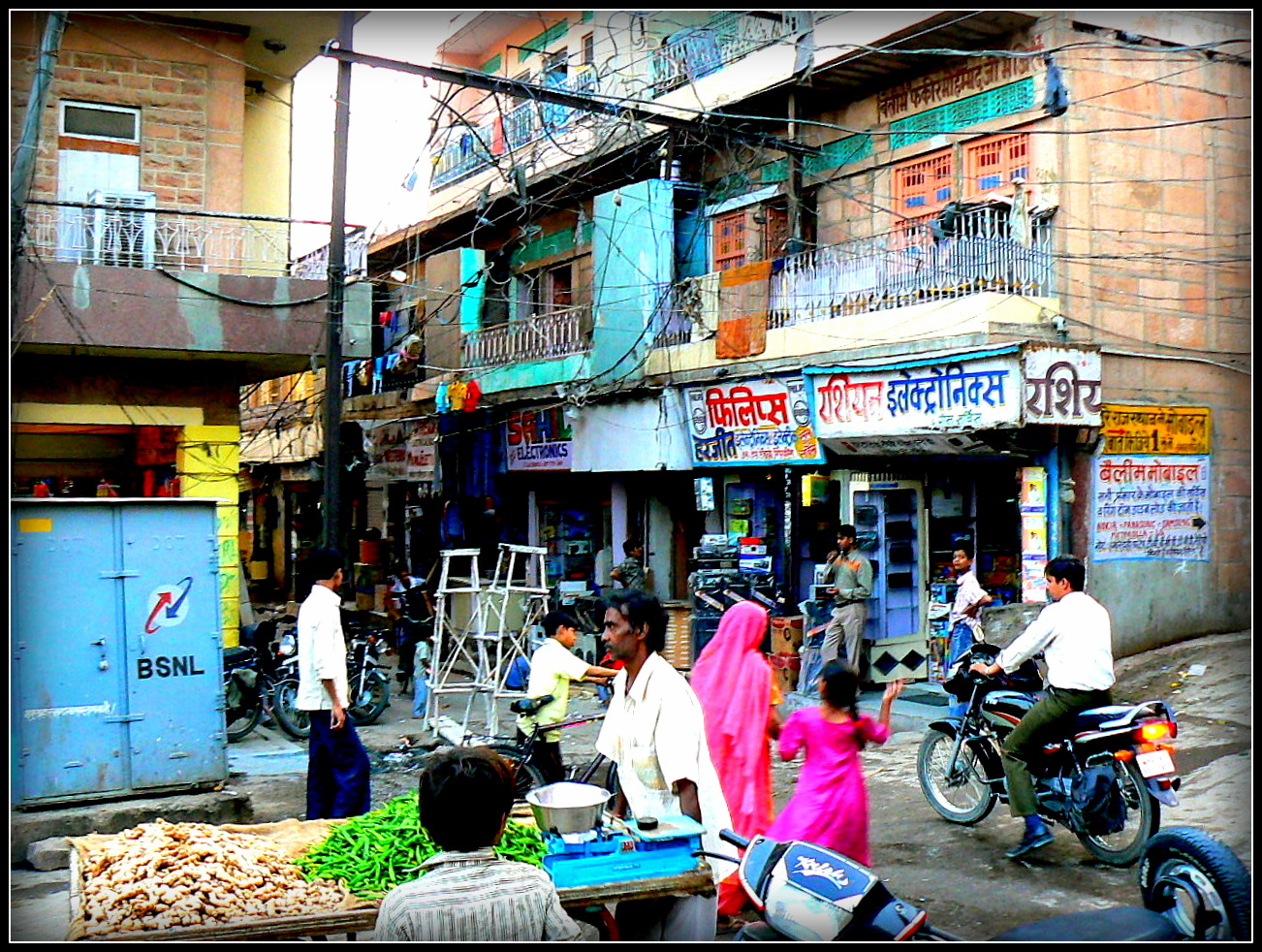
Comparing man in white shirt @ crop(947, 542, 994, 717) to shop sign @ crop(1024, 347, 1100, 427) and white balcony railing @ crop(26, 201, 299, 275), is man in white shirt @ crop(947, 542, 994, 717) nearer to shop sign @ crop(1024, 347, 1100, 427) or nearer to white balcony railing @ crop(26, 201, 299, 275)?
shop sign @ crop(1024, 347, 1100, 427)

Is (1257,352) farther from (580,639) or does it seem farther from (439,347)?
(439,347)

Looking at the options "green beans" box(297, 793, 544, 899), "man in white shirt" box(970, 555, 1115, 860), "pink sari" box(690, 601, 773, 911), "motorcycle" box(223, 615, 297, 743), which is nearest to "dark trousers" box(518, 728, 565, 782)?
"pink sari" box(690, 601, 773, 911)

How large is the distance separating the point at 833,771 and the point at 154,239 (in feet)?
36.3

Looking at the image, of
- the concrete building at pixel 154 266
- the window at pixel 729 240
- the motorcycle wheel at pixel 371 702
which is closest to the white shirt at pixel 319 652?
the motorcycle wheel at pixel 371 702

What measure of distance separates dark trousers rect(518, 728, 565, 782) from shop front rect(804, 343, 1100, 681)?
18.9ft

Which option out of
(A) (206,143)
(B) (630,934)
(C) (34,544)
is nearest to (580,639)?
(A) (206,143)

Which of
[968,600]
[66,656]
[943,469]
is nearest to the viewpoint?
[66,656]

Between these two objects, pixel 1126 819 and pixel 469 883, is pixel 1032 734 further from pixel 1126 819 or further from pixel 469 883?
pixel 469 883

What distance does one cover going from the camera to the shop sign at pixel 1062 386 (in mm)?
10859

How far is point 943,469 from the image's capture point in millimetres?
13398

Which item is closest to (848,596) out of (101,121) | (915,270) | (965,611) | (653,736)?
(965,611)

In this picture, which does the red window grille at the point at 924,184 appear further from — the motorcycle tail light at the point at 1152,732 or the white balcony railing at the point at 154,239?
the motorcycle tail light at the point at 1152,732

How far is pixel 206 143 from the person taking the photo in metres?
14.1

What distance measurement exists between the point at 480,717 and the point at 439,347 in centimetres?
988
